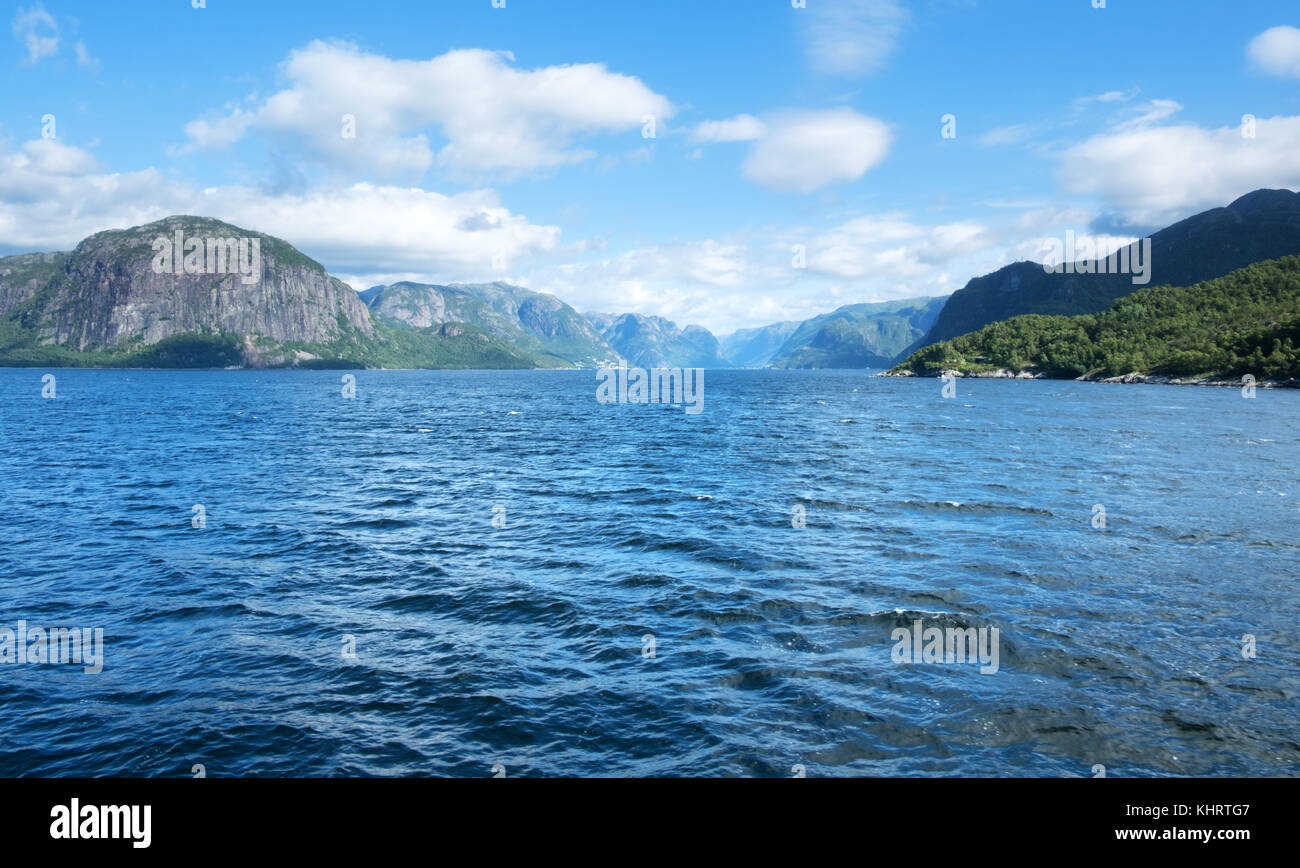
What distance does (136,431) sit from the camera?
90.1 meters

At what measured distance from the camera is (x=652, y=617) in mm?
25734

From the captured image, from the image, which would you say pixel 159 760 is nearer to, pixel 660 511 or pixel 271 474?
pixel 660 511

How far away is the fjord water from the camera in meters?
16.9

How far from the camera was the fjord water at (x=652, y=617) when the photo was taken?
667 inches

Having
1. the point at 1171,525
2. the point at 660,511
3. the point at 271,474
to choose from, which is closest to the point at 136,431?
the point at 271,474
